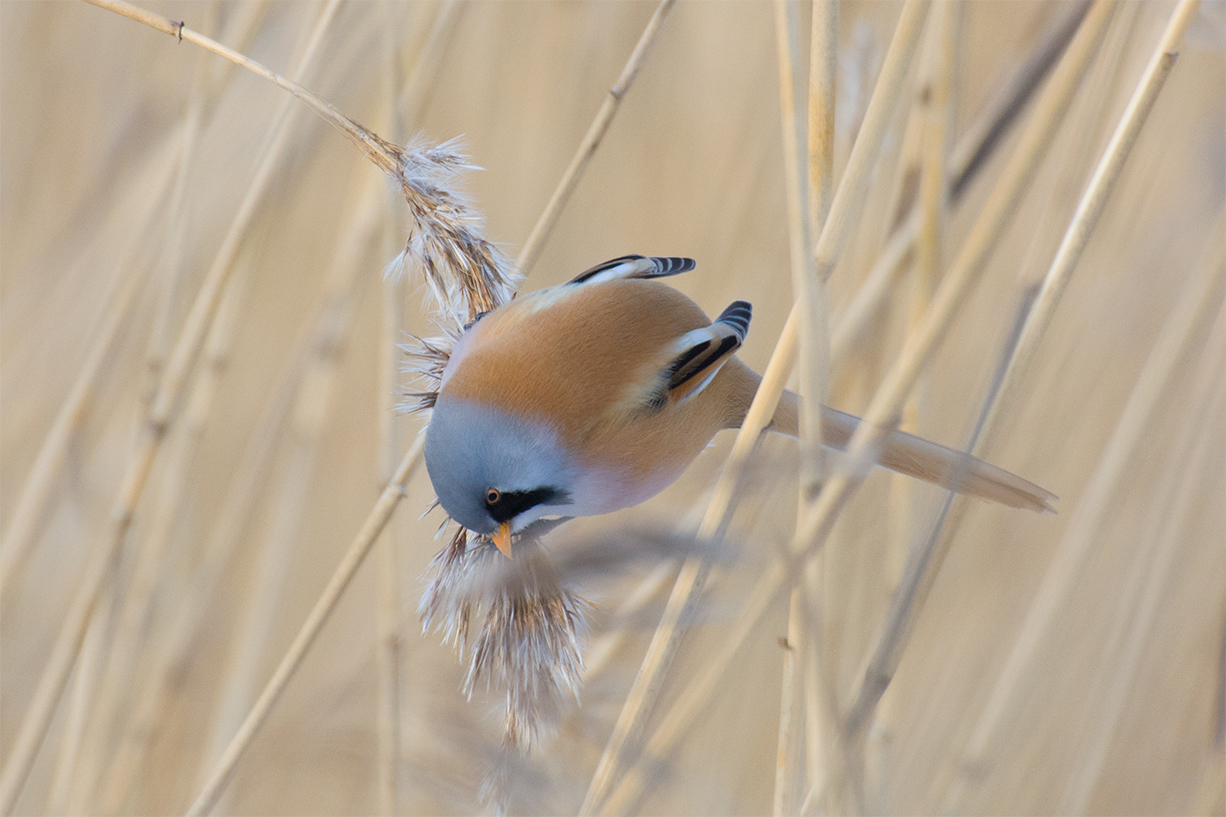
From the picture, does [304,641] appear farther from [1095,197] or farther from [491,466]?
[1095,197]

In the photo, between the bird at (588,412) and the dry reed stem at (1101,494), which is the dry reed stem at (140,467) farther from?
the dry reed stem at (1101,494)

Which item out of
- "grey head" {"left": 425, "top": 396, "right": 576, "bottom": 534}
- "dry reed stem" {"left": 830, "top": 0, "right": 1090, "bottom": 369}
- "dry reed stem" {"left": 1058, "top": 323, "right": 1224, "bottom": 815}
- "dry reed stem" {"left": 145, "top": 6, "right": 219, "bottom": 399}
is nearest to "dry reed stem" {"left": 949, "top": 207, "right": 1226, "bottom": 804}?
"dry reed stem" {"left": 1058, "top": 323, "right": 1224, "bottom": 815}

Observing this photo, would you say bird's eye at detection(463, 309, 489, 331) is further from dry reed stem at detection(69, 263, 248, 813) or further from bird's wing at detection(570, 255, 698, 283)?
dry reed stem at detection(69, 263, 248, 813)

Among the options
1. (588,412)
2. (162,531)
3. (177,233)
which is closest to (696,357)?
(588,412)

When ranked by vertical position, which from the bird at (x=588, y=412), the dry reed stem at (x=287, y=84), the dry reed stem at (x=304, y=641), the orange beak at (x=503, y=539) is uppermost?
the dry reed stem at (x=287, y=84)

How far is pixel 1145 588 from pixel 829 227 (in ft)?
2.30

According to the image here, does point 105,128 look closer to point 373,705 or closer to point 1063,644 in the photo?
point 373,705

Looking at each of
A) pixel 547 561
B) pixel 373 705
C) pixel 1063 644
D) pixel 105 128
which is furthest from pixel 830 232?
pixel 105 128

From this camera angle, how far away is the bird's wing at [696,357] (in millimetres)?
1006

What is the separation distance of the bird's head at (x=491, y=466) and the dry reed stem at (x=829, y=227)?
0.71 feet

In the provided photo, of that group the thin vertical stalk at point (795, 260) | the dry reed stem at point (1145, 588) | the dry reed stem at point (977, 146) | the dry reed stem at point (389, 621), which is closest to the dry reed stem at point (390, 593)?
the dry reed stem at point (389, 621)

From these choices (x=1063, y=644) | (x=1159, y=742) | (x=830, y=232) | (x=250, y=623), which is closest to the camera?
(x=830, y=232)

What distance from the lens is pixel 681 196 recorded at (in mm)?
1789

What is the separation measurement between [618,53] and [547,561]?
4.28ft
